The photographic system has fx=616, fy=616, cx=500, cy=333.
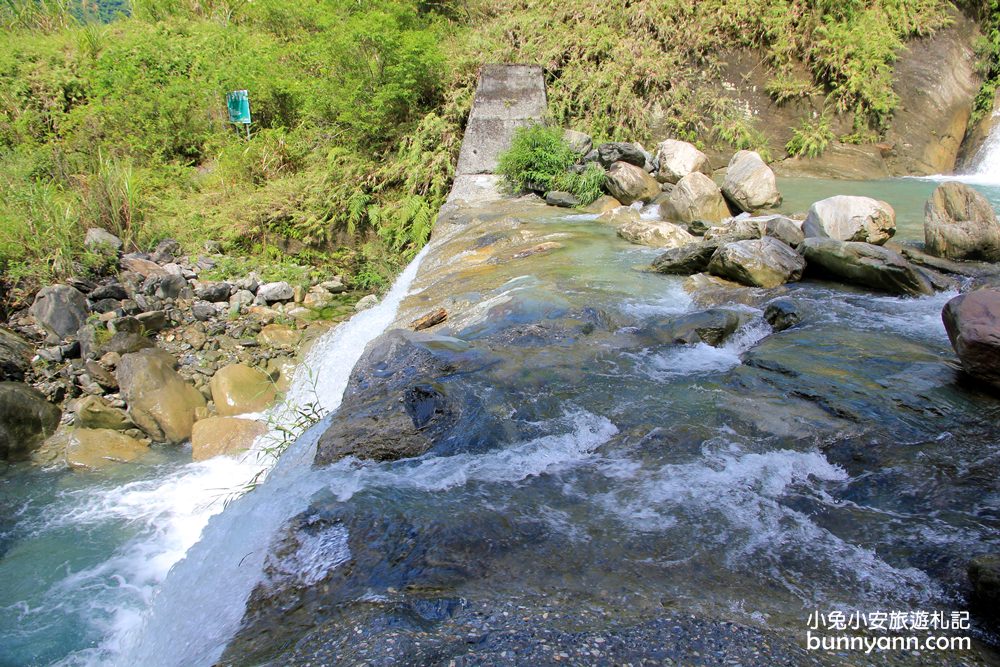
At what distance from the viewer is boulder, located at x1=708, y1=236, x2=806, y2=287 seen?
19.9 ft

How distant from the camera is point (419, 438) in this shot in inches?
139

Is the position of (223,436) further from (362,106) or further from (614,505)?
(362,106)

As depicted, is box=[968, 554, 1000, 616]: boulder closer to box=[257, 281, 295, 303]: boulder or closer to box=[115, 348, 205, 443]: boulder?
box=[115, 348, 205, 443]: boulder

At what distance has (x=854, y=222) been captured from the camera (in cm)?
699

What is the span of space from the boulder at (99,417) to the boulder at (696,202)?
297 inches

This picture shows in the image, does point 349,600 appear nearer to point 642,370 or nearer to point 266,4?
point 642,370

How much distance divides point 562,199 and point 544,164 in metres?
0.84

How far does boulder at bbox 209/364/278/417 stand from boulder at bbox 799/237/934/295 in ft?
20.5

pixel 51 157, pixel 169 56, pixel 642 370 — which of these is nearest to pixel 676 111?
pixel 642 370

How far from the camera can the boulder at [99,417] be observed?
275 inches

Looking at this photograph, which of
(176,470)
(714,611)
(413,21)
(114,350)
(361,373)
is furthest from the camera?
(413,21)

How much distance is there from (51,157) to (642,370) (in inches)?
546

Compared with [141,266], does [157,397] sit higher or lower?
lower

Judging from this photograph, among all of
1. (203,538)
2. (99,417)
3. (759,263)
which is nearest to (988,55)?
(759,263)
